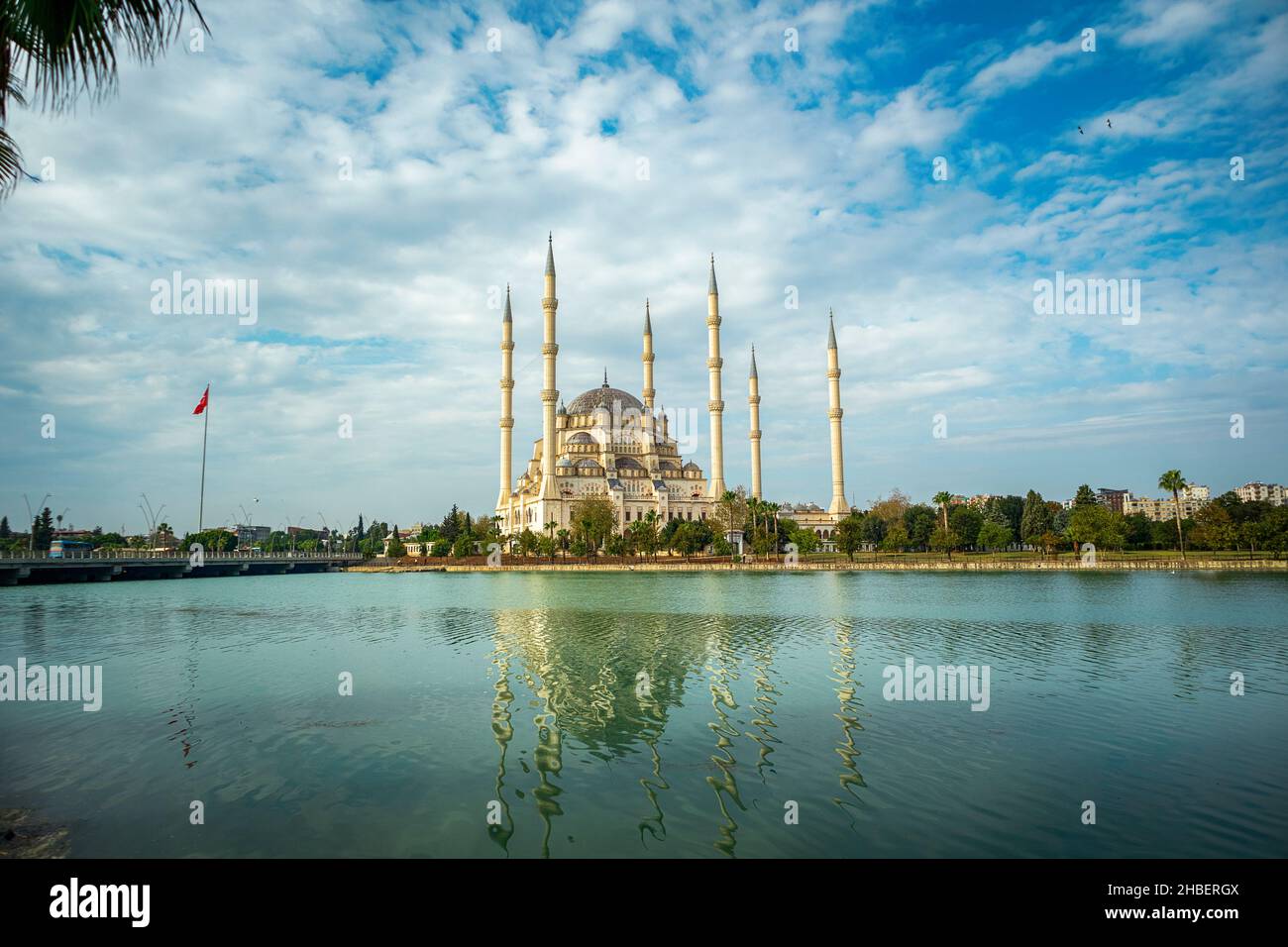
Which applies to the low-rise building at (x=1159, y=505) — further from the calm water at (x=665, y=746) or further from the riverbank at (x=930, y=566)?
the calm water at (x=665, y=746)

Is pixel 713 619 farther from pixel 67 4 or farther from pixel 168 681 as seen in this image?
pixel 67 4

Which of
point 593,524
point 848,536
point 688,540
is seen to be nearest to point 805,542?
point 688,540

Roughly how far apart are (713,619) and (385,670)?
12578 mm

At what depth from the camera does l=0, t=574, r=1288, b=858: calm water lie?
785 cm

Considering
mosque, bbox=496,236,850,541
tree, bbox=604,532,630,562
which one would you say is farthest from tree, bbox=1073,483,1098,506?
tree, bbox=604,532,630,562

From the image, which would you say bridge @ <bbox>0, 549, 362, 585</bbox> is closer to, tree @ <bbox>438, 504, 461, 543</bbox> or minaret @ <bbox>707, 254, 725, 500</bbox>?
tree @ <bbox>438, 504, 461, 543</bbox>

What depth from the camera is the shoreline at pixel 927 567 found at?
59513mm

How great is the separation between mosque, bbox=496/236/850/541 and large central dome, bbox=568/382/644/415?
0.17 meters

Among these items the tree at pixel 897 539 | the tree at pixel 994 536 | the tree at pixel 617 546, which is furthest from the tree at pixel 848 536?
the tree at pixel 617 546

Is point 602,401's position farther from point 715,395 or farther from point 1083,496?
point 1083,496

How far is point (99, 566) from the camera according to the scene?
65312 millimetres

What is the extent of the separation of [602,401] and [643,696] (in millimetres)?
105873
